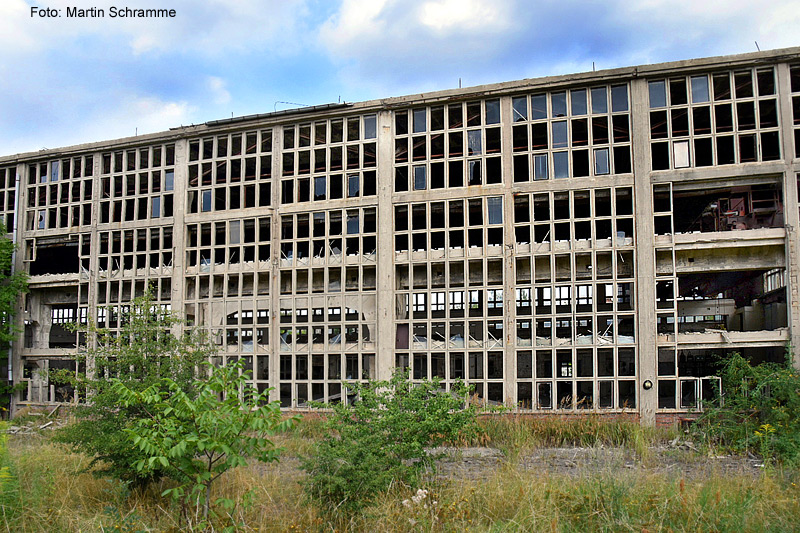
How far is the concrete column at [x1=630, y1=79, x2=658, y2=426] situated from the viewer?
1664cm

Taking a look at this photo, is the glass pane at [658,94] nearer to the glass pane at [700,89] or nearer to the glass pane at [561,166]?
the glass pane at [700,89]

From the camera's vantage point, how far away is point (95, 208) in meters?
22.1

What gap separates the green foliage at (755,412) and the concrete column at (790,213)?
4.10 ft

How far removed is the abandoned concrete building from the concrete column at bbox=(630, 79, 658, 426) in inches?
2.2

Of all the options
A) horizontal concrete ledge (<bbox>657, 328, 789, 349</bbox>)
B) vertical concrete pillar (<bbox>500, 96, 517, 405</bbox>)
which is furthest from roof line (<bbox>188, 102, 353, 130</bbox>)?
horizontal concrete ledge (<bbox>657, 328, 789, 349</bbox>)

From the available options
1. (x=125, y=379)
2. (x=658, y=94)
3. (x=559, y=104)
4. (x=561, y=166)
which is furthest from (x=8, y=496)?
(x=658, y=94)

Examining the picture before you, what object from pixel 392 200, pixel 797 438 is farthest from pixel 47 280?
pixel 797 438

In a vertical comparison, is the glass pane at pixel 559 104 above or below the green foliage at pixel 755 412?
above

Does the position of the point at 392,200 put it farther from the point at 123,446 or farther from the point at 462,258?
the point at 123,446

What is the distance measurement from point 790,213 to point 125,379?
55.9 ft

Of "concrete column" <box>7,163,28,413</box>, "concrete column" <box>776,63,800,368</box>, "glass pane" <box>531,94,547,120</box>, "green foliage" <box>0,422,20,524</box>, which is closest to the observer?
"green foliage" <box>0,422,20,524</box>

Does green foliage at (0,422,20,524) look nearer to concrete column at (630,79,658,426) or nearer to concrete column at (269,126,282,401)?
concrete column at (269,126,282,401)

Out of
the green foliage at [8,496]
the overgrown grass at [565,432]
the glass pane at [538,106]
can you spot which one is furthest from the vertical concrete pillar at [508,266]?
the green foliage at [8,496]

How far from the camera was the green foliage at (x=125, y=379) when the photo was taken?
31.6ft
